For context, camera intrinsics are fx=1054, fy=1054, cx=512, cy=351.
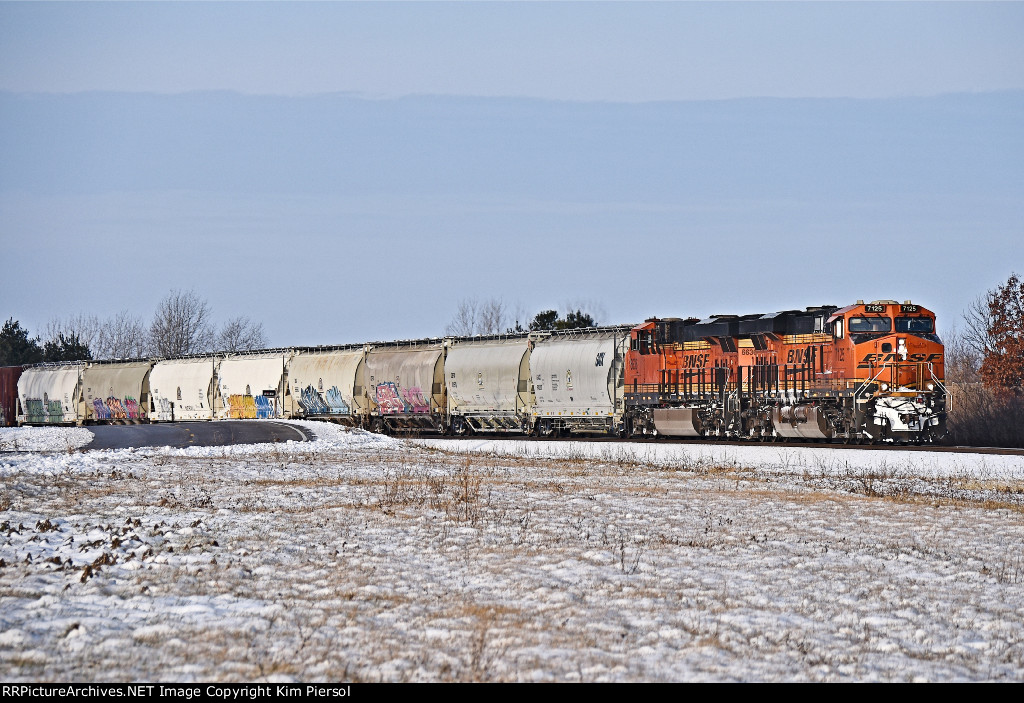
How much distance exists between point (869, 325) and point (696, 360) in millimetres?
6596

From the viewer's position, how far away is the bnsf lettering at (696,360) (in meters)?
34.2

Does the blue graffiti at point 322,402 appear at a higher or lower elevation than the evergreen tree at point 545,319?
lower

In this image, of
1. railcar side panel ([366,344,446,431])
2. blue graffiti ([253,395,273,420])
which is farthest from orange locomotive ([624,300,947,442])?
blue graffiti ([253,395,273,420])

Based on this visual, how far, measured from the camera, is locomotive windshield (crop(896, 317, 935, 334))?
96.9 ft

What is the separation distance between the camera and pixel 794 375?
3117 cm

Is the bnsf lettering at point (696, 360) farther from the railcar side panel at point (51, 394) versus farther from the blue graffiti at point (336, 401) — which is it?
the railcar side panel at point (51, 394)

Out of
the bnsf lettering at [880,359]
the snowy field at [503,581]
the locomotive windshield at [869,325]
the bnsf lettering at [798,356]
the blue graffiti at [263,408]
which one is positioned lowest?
the snowy field at [503,581]

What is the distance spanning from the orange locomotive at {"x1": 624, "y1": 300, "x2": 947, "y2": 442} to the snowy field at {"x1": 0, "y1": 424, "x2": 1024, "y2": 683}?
949cm

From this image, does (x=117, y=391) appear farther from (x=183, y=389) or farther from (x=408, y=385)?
(x=408, y=385)

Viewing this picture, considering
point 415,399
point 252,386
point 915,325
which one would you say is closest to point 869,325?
point 915,325

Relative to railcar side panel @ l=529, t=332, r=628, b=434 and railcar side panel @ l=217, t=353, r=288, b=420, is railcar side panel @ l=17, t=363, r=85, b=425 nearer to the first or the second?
railcar side panel @ l=217, t=353, r=288, b=420

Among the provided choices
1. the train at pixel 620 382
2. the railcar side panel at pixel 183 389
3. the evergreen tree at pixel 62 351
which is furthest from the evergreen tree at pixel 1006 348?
the evergreen tree at pixel 62 351

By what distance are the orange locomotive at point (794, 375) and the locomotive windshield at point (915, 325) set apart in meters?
0.03
